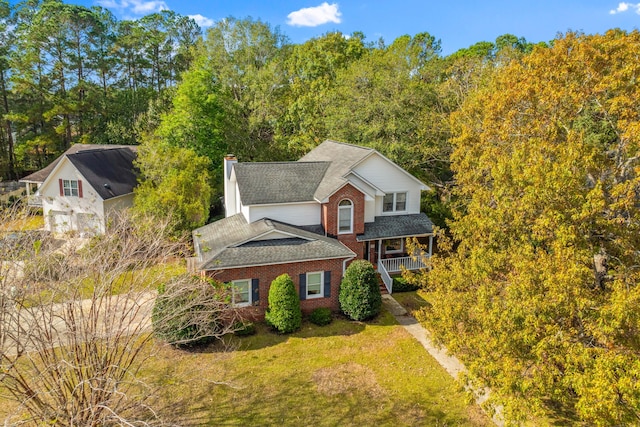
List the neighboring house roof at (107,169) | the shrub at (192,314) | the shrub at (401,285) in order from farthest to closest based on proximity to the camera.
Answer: the neighboring house roof at (107,169), the shrub at (401,285), the shrub at (192,314)

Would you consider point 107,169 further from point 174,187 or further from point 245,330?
point 245,330

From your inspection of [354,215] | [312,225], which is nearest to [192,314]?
[312,225]

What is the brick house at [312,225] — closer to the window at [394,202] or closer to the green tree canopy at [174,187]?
the window at [394,202]

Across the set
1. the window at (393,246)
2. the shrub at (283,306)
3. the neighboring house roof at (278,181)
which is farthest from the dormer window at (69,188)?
the window at (393,246)

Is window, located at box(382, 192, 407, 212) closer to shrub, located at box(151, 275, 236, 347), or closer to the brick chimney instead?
the brick chimney

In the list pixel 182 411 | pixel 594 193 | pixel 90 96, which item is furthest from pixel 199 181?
pixel 90 96

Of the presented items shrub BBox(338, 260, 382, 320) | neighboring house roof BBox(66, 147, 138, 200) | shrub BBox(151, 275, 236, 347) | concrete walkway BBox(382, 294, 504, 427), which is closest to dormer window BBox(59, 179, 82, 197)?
neighboring house roof BBox(66, 147, 138, 200)

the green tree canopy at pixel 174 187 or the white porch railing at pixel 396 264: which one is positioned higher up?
the green tree canopy at pixel 174 187
